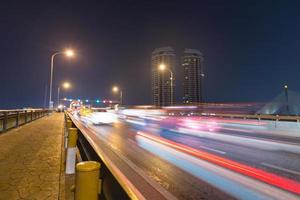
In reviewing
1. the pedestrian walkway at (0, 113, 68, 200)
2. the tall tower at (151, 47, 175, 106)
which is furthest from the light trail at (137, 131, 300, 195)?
the tall tower at (151, 47, 175, 106)

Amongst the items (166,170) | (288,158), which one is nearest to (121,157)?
(166,170)

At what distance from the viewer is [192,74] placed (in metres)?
75.6

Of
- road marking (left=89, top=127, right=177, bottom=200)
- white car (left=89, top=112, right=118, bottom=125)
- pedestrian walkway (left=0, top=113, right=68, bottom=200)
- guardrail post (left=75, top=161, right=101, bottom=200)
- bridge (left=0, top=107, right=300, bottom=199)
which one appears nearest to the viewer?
guardrail post (left=75, top=161, right=101, bottom=200)

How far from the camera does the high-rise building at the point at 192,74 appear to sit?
72812 mm

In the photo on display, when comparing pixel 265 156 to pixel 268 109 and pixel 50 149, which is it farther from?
pixel 268 109

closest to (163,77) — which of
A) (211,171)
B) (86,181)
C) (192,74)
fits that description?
(192,74)

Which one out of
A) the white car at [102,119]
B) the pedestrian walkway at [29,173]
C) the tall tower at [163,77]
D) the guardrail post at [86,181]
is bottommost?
the pedestrian walkway at [29,173]

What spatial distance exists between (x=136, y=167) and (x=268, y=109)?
137ft

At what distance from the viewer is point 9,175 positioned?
6.12 m

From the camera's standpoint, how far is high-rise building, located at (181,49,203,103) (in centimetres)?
7281

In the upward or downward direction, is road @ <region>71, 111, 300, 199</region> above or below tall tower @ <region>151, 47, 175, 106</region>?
below

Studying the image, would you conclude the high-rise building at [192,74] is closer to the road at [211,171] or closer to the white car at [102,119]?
the white car at [102,119]

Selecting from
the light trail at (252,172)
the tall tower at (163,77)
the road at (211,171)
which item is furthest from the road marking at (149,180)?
the tall tower at (163,77)

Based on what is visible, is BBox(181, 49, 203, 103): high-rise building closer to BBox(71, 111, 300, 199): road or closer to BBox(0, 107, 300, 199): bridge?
BBox(71, 111, 300, 199): road
